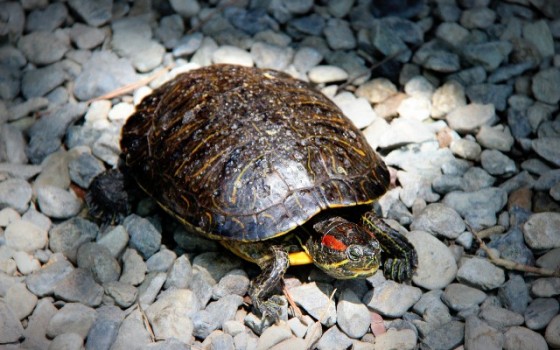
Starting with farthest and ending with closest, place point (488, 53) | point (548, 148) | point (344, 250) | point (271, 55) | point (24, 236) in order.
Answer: point (271, 55) < point (488, 53) < point (548, 148) < point (24, 236) < point (344, 250)

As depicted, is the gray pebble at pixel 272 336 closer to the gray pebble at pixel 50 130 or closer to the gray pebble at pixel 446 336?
the gray pebble at pixel 446 336

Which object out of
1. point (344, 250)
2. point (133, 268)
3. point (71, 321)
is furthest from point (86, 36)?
point (344, 250)

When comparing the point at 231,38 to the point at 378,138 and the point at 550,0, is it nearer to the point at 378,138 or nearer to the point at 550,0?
the point at 378,138

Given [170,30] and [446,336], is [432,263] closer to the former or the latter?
[446,336]

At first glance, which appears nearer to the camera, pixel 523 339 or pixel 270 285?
pixel 523 339

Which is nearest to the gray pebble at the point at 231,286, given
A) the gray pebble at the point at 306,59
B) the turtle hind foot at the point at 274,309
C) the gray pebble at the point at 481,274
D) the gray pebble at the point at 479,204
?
the turtle hind foot at the point at 274,309

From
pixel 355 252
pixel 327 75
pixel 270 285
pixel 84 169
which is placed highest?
pixel 355 252

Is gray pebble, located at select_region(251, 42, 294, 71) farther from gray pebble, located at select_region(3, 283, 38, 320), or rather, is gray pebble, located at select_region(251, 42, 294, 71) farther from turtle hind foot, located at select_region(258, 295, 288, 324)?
gray pebble, located at select_region(3, 283, 38, 320)
